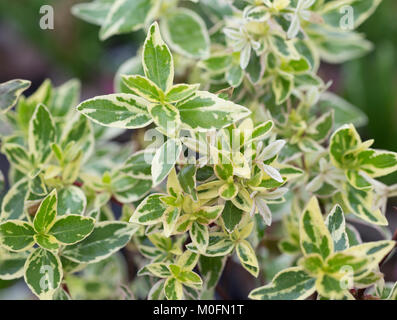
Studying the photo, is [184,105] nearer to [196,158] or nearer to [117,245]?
[196,158]

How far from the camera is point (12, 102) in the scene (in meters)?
0.77

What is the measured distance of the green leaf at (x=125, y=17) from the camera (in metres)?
0.92

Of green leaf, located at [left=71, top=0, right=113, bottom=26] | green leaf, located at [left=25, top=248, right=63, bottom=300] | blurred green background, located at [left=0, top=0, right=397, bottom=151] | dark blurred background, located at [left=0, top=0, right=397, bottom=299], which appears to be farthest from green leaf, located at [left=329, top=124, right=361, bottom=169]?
blurred green background, located at [left=0, top=0, right=397, bottom=151]

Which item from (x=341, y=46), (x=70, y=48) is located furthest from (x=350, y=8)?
(x=70, y=48)

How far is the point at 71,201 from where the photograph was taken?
0.79 meters

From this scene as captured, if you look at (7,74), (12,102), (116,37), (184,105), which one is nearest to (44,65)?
(7,74)

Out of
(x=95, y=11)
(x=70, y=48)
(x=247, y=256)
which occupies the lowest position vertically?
(x=70, y=48)

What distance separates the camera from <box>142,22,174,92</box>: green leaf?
2.19 ft

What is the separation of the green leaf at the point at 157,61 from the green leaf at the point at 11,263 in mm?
358

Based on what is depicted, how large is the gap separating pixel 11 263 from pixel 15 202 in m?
0.10

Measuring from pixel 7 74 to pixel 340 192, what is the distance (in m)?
2.22

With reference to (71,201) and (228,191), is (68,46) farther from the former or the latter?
(228,191)

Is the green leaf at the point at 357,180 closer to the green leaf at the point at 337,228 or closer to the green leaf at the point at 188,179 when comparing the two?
the green leaf at the point at 337,228
